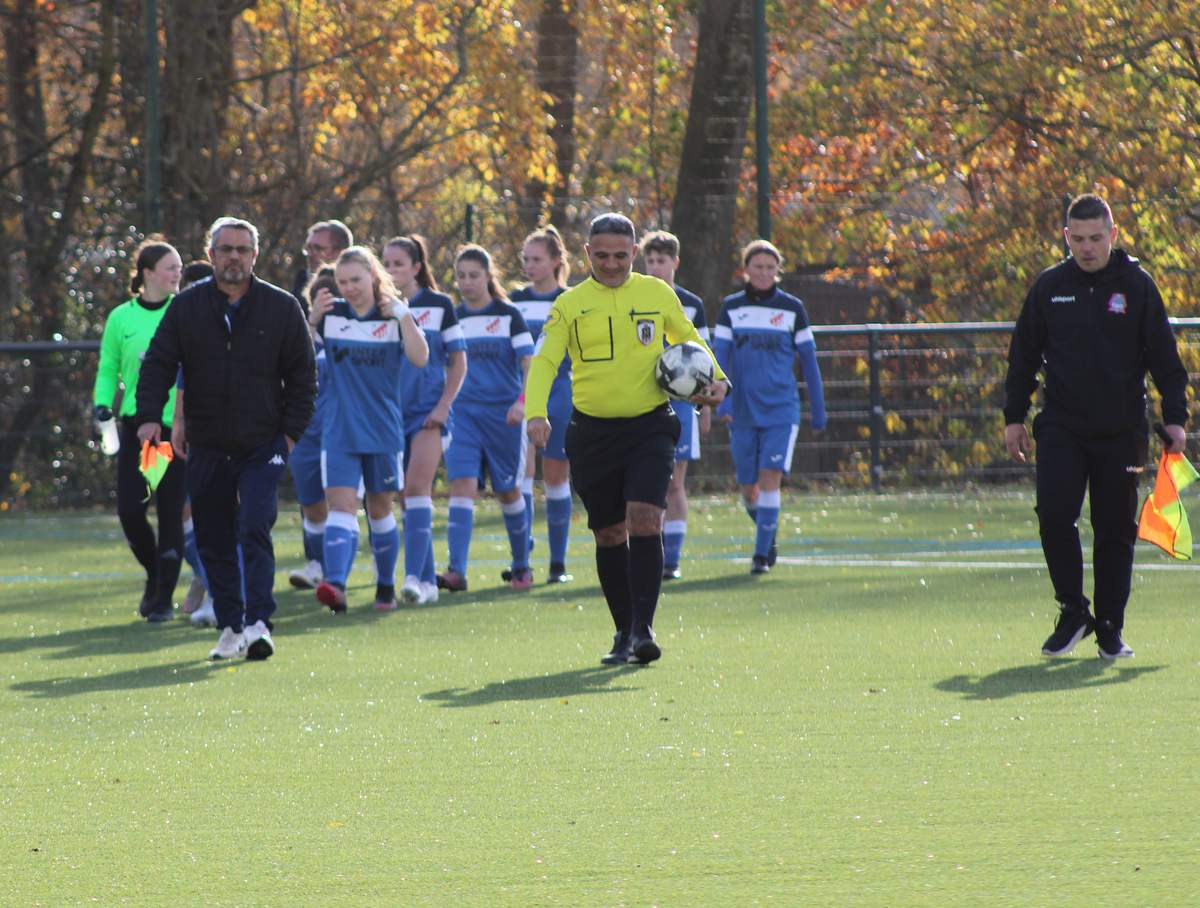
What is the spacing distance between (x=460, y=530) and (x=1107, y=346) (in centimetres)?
475

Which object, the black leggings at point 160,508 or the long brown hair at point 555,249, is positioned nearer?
the black leggings at point 160,508

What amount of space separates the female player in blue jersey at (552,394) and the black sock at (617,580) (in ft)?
11.0

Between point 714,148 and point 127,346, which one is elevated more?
point 714,148

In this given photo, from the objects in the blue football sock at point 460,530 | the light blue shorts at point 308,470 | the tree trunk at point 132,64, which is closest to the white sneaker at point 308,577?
the light blue shorts at point 308,470

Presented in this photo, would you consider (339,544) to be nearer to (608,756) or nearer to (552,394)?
(552,394)

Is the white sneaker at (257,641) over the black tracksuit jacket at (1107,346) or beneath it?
beneath

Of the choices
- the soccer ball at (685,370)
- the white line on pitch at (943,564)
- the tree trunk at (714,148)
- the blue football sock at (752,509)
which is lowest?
the white line on pitch at (943,564)

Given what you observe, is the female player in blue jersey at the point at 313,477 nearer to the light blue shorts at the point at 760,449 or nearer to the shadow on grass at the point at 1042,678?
the light blue shorts at the point at 760,449

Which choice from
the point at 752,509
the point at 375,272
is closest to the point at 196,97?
the point at 752,509

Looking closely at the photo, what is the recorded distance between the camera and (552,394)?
42.4 ft

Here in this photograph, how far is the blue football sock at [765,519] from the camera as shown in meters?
13.5

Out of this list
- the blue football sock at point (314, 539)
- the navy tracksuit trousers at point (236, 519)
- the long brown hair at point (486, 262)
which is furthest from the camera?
the blue football sock at point (314, 539)

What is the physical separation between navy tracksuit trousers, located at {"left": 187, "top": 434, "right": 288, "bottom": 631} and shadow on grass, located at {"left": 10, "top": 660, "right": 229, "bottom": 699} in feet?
0.98

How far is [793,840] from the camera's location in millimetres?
5578
